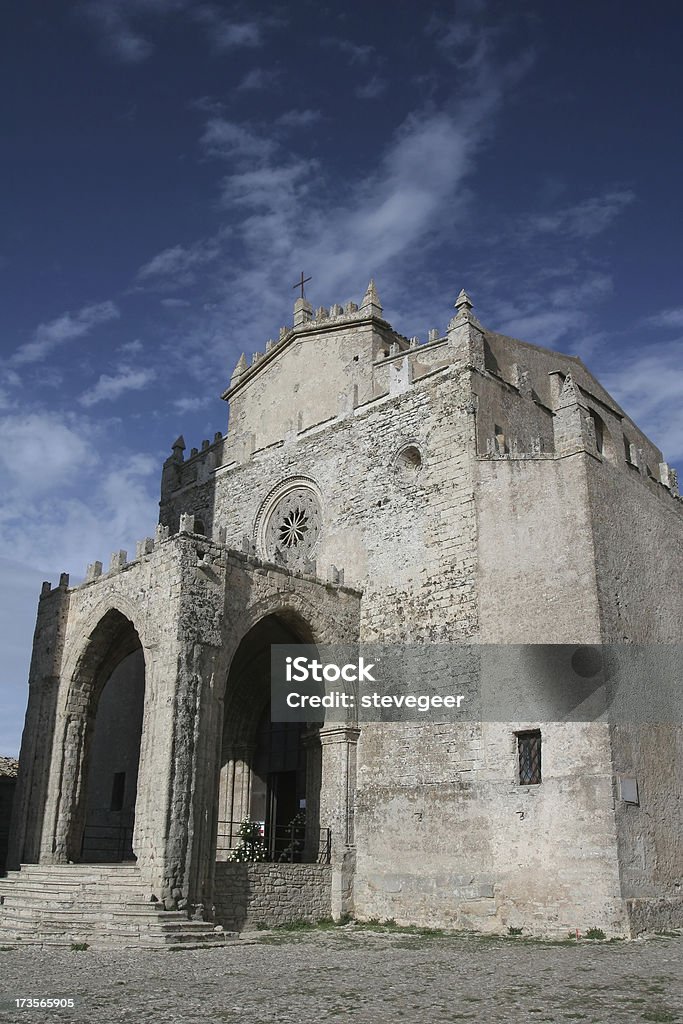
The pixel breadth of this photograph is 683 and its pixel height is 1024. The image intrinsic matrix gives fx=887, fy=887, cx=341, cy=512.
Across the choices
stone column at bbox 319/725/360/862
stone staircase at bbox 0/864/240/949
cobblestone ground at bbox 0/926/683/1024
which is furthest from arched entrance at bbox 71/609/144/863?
cobblestone ground at bbox 0/926/683/1024

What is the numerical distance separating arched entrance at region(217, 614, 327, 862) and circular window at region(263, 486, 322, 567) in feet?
6.69

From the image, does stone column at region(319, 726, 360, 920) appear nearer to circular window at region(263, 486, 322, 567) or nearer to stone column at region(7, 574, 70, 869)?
circular window at region(263, 486, 322, 567)

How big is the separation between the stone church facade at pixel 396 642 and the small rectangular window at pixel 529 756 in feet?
0.12

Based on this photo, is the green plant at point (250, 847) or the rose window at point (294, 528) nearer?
the green plant at point (250, 847)

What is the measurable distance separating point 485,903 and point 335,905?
117 inches

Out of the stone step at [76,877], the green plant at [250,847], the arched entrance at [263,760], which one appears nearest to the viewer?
the stone step at [76,877]

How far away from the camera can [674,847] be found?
14445 millimetres

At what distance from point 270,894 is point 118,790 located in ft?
22.4

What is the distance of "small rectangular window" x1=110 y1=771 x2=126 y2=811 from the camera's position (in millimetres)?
20406

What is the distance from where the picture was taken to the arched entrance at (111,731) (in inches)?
686

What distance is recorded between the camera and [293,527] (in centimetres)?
2011

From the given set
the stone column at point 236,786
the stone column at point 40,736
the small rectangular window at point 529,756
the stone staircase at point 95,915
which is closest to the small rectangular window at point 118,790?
the stone column at point 236,786

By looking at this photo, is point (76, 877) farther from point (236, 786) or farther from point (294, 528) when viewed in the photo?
point (294, 528)

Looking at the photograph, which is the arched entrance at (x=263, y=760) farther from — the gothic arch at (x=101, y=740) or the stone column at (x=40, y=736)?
the stone column at (x=40, y=736)
